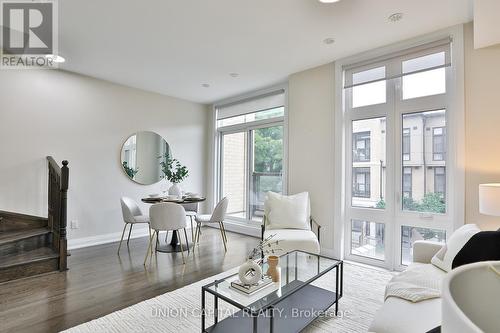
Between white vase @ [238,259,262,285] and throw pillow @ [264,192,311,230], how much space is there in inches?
65.3

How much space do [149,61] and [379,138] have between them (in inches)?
129

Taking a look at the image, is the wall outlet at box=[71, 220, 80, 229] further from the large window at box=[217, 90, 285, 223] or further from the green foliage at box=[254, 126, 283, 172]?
the green foliage at box=[254, 126, 283, 172]

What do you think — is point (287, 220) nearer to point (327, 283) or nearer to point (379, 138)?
point (327, 283)

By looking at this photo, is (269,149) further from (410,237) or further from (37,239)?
(37,239)

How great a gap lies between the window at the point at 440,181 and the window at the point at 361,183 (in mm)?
734

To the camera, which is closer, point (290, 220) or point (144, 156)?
point (290, 220)

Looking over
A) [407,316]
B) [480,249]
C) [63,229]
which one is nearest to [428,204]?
[480,249]

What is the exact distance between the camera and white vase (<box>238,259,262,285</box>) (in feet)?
6.24

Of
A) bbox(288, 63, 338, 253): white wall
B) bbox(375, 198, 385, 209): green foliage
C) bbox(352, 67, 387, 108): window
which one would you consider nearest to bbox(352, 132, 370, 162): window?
bbox(288, 63, 338, 253): white wall

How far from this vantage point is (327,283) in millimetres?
2854

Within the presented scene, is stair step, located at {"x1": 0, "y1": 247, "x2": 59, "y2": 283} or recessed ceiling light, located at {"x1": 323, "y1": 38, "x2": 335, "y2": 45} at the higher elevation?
recessed ceiling light, located at {"x1": 323, "y1": 38, "x2": 335, "y2": 45}

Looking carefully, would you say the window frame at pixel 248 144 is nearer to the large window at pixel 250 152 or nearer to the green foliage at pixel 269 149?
the large window at pixel 250 152

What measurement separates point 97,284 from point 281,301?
2.05m

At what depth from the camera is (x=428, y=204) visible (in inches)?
120
